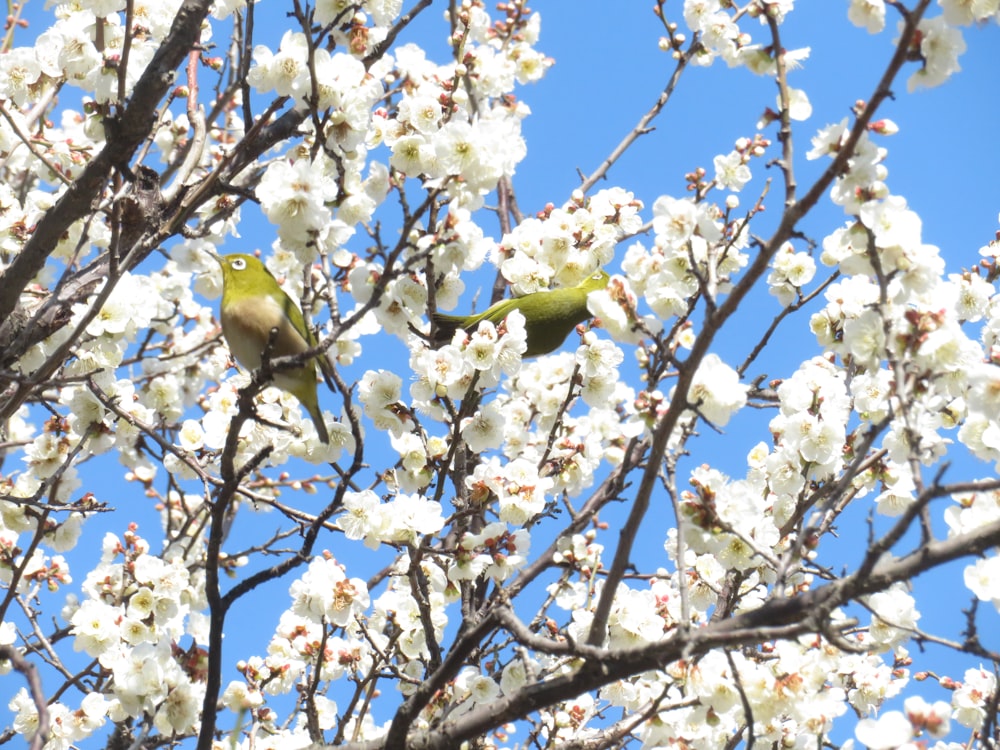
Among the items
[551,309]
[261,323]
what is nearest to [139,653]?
[261,323]

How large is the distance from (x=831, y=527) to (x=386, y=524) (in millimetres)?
1702

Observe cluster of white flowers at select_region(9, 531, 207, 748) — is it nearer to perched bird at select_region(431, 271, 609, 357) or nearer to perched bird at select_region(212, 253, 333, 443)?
perched bird at select_region(212, 253, 333, 443)

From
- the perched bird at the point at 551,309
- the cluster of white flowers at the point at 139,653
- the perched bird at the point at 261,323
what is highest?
the perched bird at the point at 551,309

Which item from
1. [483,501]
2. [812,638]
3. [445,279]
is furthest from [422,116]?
[812,638]

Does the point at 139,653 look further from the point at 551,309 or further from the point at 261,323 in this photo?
the point at 551,309

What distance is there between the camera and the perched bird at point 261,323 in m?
3.53

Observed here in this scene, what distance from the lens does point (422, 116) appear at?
3.04m

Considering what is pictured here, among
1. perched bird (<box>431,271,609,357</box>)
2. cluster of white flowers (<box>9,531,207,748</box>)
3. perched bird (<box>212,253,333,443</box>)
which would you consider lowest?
cluster of white flowers (<box>9,531,207,748</box>)

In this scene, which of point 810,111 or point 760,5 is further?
point 810,111

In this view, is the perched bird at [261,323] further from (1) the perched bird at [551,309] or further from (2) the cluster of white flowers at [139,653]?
(2) the cluster of white flowers at [139,653]

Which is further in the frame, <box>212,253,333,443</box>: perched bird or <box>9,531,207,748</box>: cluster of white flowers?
<box>212,253,333,443</box>: perched bird

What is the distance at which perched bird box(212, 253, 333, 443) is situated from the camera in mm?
3529

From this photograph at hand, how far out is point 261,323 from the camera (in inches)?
142

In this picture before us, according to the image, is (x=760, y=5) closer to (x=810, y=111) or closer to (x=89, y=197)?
(x=810, y=111)
